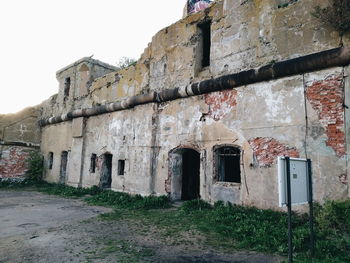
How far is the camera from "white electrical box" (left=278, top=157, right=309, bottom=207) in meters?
3.40

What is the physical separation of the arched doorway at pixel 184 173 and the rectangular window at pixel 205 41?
3109 mm

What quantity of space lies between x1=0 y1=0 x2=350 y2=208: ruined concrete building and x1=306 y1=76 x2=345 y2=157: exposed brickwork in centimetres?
2

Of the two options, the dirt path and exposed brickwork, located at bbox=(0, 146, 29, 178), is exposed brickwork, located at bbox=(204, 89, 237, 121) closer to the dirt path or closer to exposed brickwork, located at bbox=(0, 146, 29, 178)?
the dirt path

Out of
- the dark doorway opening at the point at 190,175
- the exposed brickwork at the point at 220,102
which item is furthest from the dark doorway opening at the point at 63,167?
the exposed brickwork at the point at 220,102

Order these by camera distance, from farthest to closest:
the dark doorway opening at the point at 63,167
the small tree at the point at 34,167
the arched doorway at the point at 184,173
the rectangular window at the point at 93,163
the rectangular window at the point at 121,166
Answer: the small tree at the point at 34,167 < the dark doorway opening at the point at 63,167 < the rectangular window at the point at 93,163 < the rectangular window at the point at 121,166 < the arched doorway at the point at 184,173

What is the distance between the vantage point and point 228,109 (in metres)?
7.43

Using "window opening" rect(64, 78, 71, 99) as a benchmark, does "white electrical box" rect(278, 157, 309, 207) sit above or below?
below

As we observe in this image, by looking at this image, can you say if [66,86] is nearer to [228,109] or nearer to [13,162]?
[13,162]

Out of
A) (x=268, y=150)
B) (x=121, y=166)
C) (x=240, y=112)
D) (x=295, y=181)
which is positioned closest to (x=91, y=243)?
(x=295, y=181)

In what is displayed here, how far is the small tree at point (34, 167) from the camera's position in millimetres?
15398

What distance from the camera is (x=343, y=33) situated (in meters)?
5.66

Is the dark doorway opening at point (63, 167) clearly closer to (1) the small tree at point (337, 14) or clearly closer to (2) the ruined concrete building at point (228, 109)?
(2) the ruined concrete building at point (228, 109)

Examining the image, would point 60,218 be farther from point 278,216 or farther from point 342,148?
point 342,148

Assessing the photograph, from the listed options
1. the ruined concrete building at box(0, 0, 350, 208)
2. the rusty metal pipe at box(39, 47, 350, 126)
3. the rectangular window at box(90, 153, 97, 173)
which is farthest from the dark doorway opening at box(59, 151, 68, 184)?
the rusty metal pipe at box(39, 47, 350, 126)
